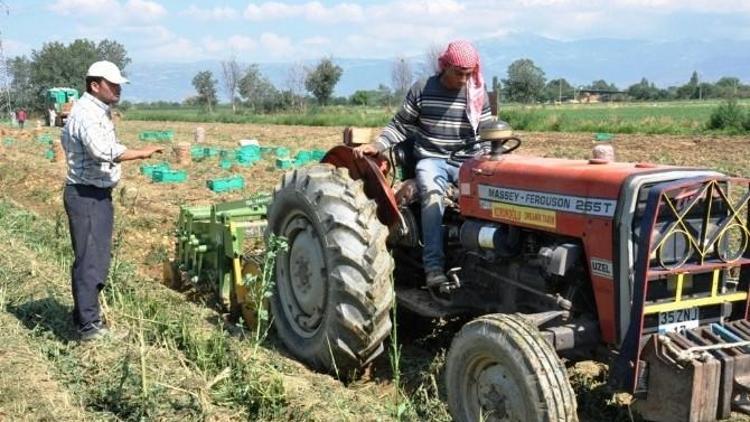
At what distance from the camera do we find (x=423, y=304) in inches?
192

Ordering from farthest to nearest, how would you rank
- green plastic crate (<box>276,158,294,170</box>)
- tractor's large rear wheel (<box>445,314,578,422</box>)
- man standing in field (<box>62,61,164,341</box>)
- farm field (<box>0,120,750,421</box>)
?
1. green plastic crate (<box>276,158,294,170</box>)
2. man standing in field (<box>62,61,164,341</box>)
3. farm field (<box>0,120,750,421</box>)
4. tractor's large rear wheel (<box>445,314,578,422</box>)

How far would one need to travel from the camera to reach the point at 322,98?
66000mm

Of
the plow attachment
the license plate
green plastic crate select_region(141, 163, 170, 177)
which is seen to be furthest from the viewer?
green plastic crate select_region(141, 163, 170, 177)

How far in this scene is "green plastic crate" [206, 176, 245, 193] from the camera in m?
12.9

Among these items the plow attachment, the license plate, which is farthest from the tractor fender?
the license plate

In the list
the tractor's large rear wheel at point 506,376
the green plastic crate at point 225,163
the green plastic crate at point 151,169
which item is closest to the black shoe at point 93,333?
the tractor's large rear wheel at point 506,376

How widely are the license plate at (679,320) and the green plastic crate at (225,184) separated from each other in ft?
32.8

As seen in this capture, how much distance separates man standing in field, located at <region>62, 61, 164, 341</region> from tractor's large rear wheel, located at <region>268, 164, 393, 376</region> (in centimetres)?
102

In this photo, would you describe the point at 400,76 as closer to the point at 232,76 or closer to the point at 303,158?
the point at 232,76

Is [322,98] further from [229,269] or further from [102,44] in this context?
[229,269]

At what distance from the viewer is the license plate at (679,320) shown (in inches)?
145

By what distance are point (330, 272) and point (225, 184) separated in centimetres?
869

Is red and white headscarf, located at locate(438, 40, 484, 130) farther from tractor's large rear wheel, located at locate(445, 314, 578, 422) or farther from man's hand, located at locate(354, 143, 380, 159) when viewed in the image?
tractor's large rear wheel, located at locate(445, 314, 578, 422)

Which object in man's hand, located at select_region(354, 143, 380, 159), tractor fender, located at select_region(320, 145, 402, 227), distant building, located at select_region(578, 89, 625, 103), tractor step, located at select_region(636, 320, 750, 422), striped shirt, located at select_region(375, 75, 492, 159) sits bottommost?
distant building, located at select_region(578, 89, 625, 103)
